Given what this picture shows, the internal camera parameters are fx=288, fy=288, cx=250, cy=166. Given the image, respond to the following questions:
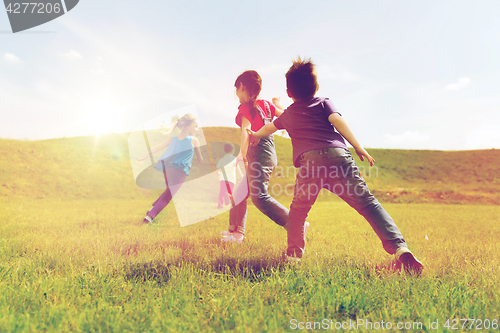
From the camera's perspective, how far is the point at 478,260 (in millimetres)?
3490

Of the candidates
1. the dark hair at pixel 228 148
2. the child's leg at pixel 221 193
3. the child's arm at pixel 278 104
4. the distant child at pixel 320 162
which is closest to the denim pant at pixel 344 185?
the distant child at pixel 320 162

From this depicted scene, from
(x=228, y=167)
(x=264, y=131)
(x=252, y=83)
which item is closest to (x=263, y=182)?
(x=264, y=131)

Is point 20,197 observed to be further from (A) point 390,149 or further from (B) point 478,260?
(A) point 390,149

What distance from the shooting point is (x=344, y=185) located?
3.04 metres

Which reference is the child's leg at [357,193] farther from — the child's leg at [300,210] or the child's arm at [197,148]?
the child's arm at [197,148]

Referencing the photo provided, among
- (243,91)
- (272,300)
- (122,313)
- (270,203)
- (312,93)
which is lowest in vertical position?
(272,300)

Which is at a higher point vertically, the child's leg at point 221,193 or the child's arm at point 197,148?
the child's arm at point 197,148

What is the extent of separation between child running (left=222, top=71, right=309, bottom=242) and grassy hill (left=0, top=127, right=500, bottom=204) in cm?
1748

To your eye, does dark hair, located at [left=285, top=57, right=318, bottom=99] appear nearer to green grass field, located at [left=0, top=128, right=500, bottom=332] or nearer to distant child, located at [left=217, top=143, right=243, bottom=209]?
green grass field, located at [left=0, top=128, right=500, bottom=332]

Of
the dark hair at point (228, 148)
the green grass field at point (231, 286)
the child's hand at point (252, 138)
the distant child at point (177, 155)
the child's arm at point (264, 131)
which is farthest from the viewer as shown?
the dark hair at point (228, 148)

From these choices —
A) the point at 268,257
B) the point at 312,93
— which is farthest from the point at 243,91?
the point at 268,257

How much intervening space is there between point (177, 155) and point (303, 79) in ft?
12.4

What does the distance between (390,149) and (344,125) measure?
52.2m

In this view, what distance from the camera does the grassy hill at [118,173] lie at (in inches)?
821
